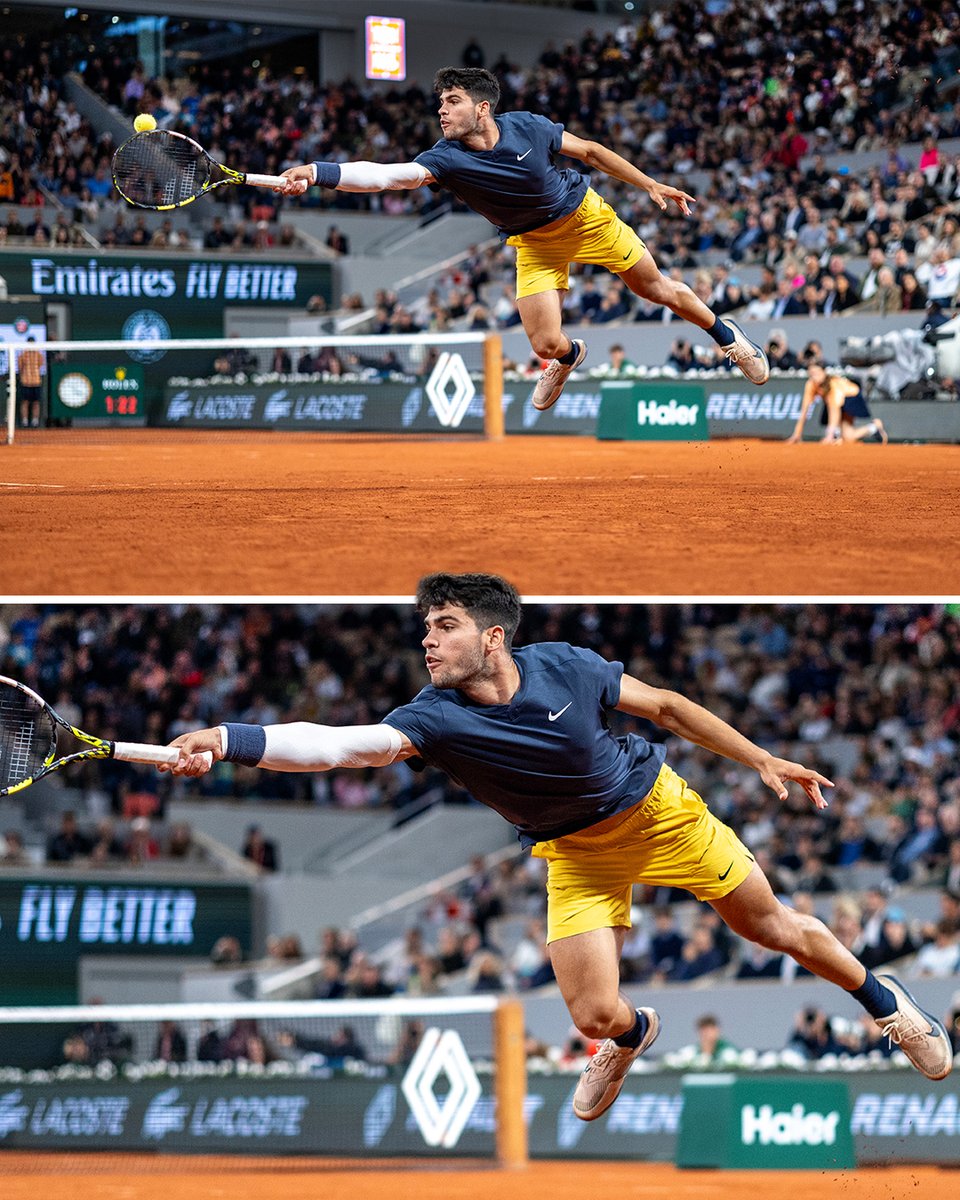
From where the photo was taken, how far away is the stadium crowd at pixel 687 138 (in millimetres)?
22875

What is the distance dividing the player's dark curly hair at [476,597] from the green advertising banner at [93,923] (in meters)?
12.5

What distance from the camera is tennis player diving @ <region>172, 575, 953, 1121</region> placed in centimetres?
630

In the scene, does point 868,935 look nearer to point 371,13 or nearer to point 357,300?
point 357,300

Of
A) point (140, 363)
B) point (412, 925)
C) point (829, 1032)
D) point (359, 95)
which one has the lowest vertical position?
point (412, 925)

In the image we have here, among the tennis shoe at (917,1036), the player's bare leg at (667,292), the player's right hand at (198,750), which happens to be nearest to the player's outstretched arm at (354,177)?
the player's bare leg at (667,292)

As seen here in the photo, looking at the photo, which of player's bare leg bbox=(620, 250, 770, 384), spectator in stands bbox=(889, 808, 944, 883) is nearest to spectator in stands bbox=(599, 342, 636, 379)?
spectator in stands bbox=(889, 808, 944, 883)

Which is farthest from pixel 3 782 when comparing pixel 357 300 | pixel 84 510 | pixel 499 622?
pixel 357 300

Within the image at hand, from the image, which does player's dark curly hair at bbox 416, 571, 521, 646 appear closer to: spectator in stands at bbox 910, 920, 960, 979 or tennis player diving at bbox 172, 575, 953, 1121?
tennis player diving at bbox 172, 575, 953, 1121

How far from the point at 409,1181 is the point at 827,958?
5953 mm

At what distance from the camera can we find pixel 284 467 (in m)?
14.7

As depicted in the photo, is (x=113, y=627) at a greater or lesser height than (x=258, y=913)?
greater

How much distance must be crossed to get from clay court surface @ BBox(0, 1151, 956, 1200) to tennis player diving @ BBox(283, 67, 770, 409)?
5.41 meters

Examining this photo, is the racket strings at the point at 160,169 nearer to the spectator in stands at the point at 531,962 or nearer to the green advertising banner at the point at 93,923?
the spectator in stands at the point at 531,962

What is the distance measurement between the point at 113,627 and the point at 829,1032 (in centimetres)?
1320
